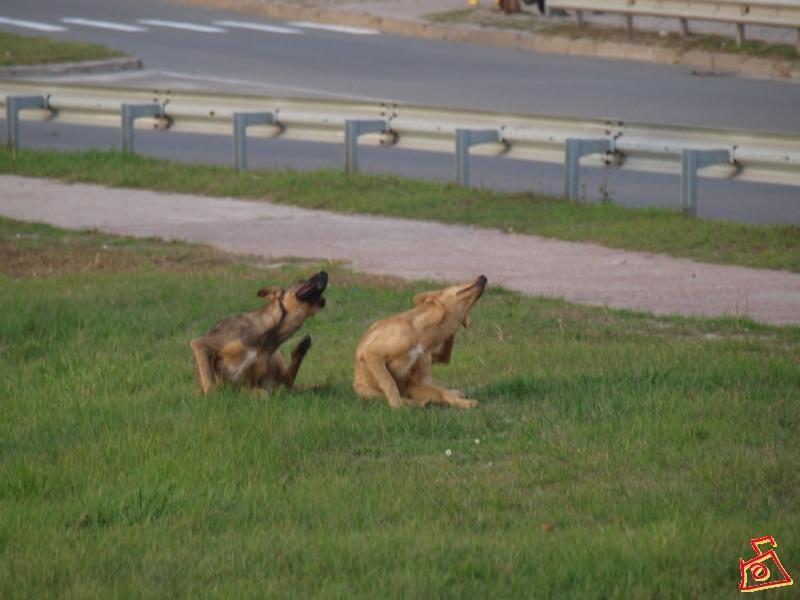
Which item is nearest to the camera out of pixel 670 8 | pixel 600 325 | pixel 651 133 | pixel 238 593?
pixel 238 593

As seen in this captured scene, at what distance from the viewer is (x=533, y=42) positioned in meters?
29.2

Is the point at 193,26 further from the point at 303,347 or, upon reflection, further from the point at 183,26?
the point at 303,347

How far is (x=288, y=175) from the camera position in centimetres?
1669

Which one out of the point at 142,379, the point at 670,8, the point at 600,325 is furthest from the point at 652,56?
the point at 142,379

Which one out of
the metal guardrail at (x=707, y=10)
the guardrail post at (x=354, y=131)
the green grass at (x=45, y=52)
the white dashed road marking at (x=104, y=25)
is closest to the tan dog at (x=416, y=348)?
the guardrail post at (x=354, y=131)

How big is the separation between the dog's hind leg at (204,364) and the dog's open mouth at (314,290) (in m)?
0.53

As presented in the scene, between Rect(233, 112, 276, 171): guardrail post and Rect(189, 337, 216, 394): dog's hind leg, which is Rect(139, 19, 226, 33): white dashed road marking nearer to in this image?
Rect(233, 112, 276, 171): guardrail post

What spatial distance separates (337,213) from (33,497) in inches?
361

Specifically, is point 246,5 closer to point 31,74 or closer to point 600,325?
point 31,74

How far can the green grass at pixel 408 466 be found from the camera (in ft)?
17.0

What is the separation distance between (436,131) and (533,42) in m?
13.3

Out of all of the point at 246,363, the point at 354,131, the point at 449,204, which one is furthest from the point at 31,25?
the point at 246,363

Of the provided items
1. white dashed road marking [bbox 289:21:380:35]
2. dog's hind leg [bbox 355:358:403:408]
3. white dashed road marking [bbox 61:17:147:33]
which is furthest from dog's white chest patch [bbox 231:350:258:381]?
white dashed road marking [bbox 61:17:147:33]

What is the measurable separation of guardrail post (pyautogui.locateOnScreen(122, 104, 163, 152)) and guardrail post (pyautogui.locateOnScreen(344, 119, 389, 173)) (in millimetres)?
3083
